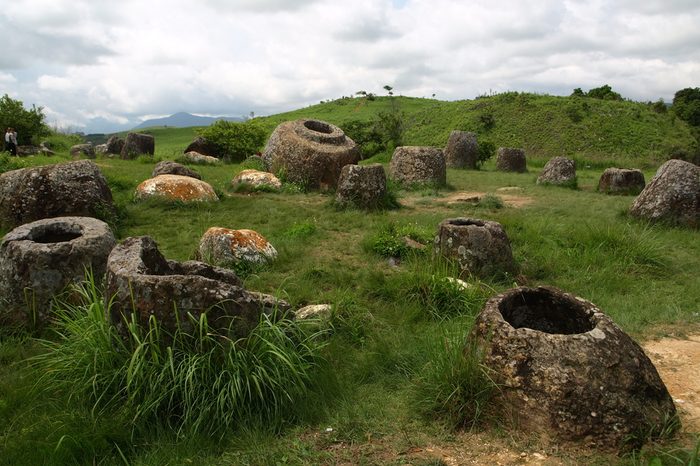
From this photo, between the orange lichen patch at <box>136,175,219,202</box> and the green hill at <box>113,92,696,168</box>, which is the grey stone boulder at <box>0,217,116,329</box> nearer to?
the orange lichen patch at <box>136,175,219,202</box>

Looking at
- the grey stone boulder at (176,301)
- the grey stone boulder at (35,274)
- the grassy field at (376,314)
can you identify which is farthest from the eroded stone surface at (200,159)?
the grey stone boulder at (176,301)

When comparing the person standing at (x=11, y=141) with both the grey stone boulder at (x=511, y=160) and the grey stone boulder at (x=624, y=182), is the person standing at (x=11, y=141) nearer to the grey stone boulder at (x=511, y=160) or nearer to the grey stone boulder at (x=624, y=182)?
the grey stone boulder at (x=511, y=160)

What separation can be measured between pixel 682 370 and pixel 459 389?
2.09 meters

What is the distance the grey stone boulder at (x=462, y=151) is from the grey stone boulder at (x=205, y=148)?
9510 millimetres

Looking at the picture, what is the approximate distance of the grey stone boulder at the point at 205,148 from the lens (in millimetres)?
21703

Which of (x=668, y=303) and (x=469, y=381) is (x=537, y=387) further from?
(x=668, y=303)

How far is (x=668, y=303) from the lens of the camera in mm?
6129

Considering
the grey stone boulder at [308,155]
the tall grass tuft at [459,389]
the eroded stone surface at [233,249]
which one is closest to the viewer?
the tall grass tuft at [459,389]

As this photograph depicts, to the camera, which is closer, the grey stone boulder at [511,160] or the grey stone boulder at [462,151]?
the grey stone boulder at [511,160]

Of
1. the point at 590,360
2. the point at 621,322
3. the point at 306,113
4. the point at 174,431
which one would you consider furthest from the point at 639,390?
the point at 306,113

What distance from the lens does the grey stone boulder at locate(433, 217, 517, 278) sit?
24.0ft

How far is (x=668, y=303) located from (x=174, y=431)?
5.57 meters

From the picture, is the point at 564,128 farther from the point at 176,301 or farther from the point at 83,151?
the point at 176,301

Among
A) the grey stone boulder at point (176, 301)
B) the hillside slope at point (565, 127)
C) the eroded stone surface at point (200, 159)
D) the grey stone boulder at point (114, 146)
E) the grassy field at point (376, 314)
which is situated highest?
the hillside slope at point (565, 127)
